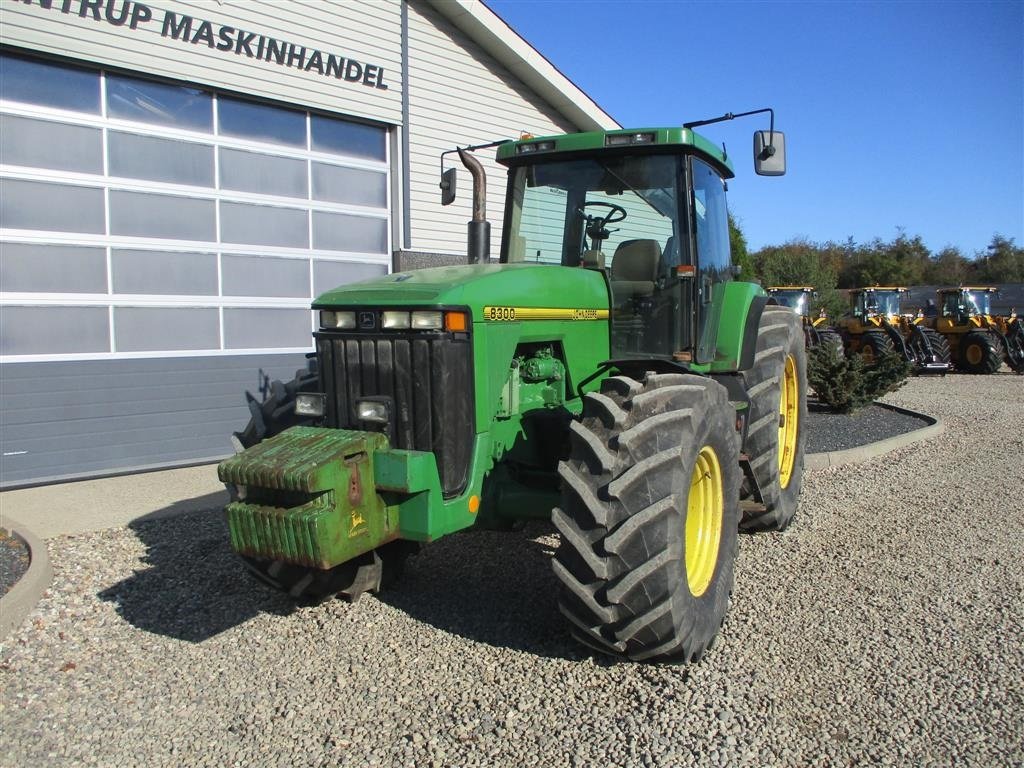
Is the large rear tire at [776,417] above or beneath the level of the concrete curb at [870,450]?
above

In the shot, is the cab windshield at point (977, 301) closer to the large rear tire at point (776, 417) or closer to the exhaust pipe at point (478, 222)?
the large rear tire at point (776, 417)

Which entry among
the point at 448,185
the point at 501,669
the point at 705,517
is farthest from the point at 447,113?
the point at 501,669

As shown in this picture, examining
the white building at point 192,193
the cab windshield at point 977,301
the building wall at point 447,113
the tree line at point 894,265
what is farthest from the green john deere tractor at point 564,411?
the tree line at point 894,265

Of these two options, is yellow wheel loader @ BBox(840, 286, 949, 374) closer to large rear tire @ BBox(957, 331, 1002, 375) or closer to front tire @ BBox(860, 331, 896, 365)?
front tire @ BBox(860, 331, 896, 365)

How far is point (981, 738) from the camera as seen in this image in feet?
9.80

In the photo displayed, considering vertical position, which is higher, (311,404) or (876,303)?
(876,303)

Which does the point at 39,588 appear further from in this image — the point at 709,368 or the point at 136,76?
the point at 136,76

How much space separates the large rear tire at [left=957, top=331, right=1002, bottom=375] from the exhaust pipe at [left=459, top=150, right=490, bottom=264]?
17712mm

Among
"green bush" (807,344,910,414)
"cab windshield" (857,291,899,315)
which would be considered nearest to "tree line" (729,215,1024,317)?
"cab windshield" (857,291,899,315)

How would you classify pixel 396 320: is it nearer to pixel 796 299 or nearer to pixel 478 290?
pixel 478 290

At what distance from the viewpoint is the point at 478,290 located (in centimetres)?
361

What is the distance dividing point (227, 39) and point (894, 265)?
50.3m

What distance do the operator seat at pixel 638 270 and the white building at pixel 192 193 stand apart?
5.12 metres

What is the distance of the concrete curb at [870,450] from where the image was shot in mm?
7793
